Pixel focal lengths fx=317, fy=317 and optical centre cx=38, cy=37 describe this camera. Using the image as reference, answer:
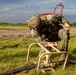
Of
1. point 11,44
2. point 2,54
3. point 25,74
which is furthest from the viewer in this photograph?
point 11,44

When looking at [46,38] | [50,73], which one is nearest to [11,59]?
[46,38]

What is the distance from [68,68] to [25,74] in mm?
1179

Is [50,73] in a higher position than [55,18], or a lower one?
lower

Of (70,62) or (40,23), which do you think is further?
(70,62)

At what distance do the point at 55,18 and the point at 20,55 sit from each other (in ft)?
6.71

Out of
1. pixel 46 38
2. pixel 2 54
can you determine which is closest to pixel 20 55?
pixel 2 54

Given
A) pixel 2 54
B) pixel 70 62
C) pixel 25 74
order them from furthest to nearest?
pixel 2 54 → pixel 70 62 → pixel 25 74

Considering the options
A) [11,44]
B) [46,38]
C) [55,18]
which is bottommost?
[11,44]

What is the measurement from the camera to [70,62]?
852 cm

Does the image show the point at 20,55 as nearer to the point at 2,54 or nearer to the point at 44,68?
the point at 2,54

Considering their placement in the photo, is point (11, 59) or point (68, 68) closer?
point (68, 68)

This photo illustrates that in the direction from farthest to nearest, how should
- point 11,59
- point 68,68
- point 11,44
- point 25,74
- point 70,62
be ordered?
point 11,44 < point 11,59 < point 70,62 < point 68,68 < point 25,74

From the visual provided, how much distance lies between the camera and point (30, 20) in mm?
7828

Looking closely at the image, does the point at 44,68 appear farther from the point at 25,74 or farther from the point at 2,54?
the point at 2,54
